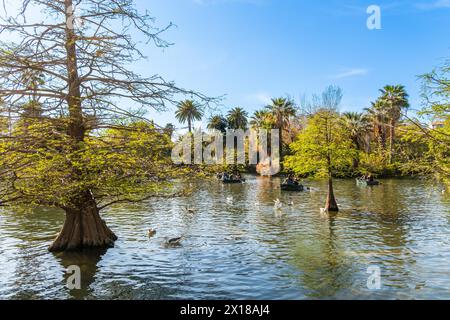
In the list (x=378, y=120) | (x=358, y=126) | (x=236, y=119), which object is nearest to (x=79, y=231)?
(x=358, y=126)

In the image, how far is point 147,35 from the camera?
1745 centimetres

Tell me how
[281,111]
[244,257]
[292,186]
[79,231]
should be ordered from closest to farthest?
1. [244,257]
2. [79,231]
3. [292,186]
4. [281,111]

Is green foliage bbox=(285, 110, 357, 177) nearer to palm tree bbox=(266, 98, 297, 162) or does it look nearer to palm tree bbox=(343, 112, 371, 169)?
palm tree bbox=(343, 112, 371, 169)

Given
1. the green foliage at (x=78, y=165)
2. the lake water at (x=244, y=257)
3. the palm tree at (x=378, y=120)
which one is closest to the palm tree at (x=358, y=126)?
the palm tree at (x=378, y=120)

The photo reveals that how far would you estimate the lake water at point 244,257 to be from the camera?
47.3 feet

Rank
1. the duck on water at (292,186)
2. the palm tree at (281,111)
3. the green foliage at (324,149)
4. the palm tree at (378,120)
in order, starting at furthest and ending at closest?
the palm tree at (281,111), the palm tree at (378,120), the duck on water at (292,186), the green foliage at (324,149)

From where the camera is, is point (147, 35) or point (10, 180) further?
point (147, 35)

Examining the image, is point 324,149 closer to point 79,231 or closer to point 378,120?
point 79,231

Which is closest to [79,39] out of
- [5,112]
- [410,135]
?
[5,112]

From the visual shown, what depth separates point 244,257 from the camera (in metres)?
18.8

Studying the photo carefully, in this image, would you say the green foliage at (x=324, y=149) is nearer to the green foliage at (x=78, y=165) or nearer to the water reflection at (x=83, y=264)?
the green foliage at (x=78, y=165)
